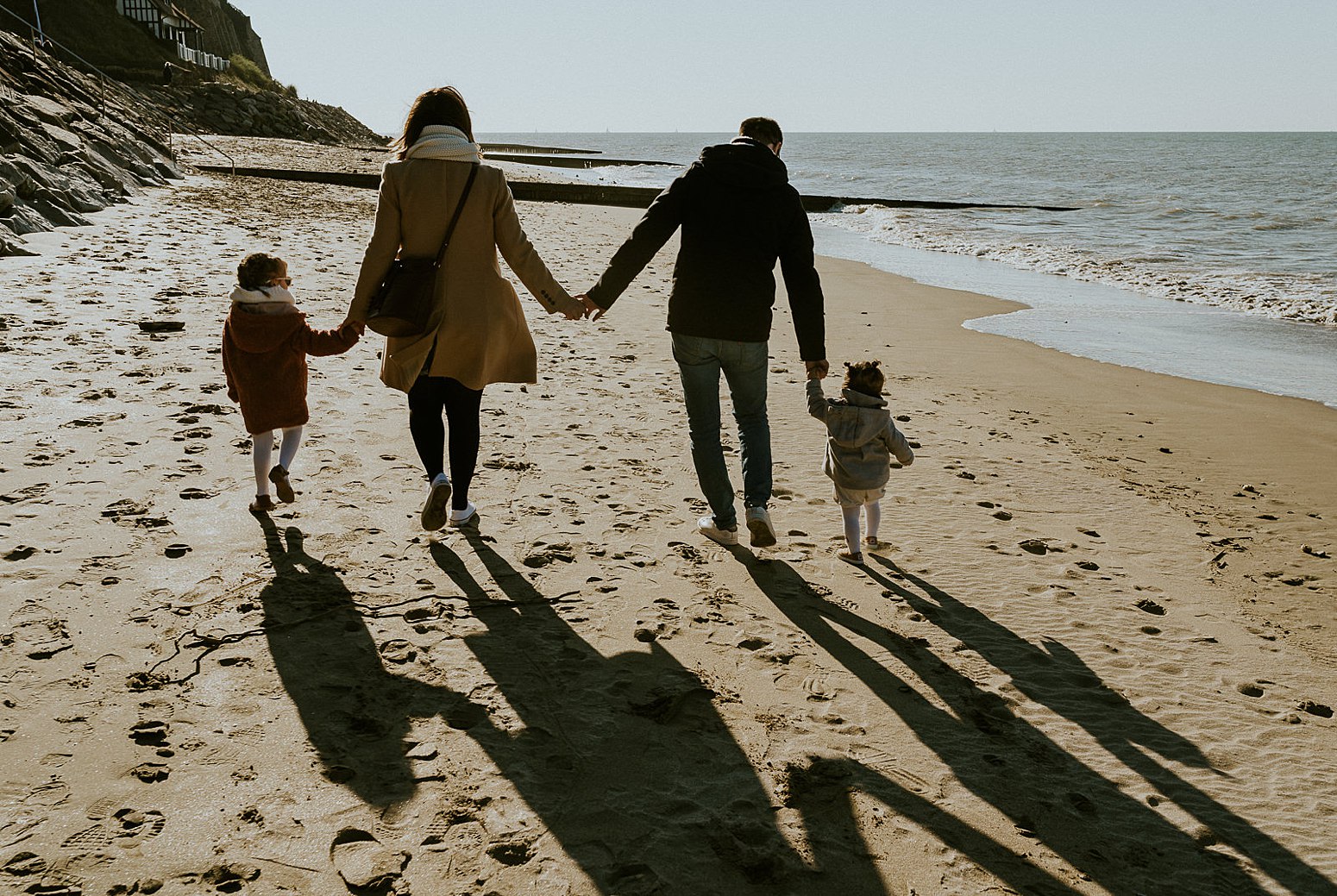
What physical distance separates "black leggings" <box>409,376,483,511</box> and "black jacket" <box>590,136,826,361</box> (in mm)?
995

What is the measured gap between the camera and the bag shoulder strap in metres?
3.82

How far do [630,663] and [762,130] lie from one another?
2372mm

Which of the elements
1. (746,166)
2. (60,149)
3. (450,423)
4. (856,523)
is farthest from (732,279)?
(60,149)

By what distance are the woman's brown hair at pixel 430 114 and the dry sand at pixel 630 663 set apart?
5.86 feet

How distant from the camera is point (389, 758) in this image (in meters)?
2.71

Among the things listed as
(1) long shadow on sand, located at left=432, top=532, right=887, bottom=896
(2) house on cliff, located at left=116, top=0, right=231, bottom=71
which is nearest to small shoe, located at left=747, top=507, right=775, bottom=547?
(1) long shadow on sand, located at left=432, top=532, right=887, bottom=896

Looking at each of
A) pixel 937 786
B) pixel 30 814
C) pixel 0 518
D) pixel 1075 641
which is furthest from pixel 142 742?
pixel 1075 641

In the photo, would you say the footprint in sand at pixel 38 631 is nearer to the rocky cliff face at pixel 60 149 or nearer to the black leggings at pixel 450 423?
the black leggings at pixel 450 423

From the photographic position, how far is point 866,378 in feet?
13.6

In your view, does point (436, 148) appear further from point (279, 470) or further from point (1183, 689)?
point (1183, 689)

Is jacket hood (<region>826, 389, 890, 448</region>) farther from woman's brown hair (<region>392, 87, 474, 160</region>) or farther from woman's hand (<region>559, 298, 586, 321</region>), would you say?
woman's brown hair (<region>392, 87, 474, 160</region>)

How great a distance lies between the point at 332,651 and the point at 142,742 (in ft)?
2.27

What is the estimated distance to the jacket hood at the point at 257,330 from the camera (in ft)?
13.4

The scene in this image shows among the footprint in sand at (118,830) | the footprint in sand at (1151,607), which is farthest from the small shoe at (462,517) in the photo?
the footprint in sand at (1151,607)
